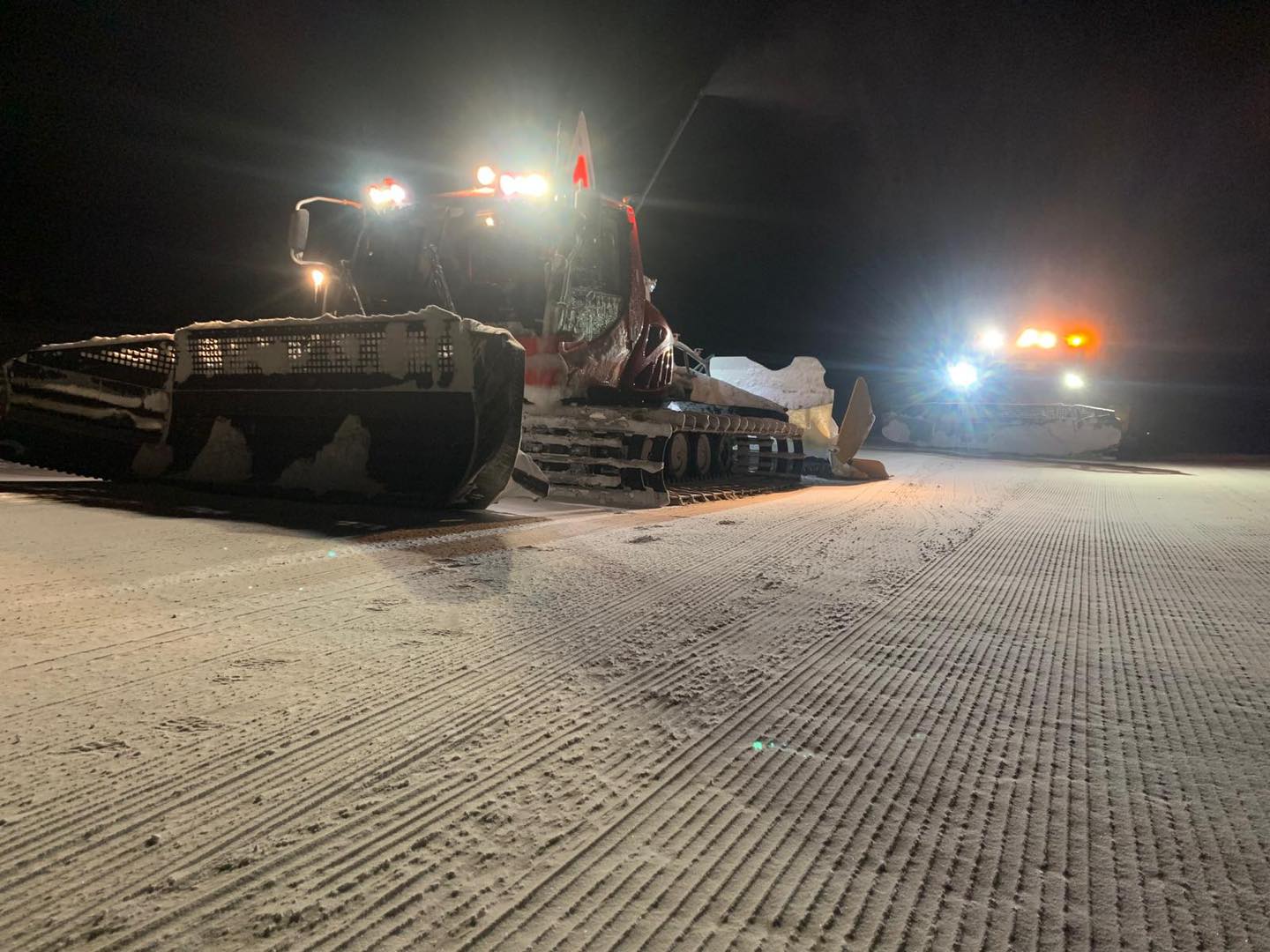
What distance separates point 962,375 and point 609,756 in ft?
79.9

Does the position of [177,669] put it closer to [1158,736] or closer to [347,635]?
[347,635]

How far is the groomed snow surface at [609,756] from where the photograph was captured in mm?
1053

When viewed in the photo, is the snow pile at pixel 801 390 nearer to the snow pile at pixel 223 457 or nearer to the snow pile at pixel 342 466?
the snow pile at pixel 342 466

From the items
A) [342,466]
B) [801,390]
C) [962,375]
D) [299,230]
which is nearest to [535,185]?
[299,230]

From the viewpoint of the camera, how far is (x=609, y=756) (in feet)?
4.99

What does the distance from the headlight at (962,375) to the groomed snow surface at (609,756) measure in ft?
68.7

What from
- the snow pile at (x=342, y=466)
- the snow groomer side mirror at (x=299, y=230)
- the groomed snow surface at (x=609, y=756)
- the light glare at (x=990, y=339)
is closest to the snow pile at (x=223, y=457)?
the snow pile at (x=342, y=466)

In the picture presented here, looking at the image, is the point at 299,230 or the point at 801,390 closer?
the point at 299,230

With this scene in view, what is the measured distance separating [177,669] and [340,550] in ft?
5.00

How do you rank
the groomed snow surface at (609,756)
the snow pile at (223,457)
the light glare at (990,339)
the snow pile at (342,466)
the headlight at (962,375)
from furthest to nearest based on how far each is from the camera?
the light glare at (990,339) < the headlight at (962,375) < the snow pile at (223,457) < the snow pile at (342,466) < the groomed snow surface at (609,756)

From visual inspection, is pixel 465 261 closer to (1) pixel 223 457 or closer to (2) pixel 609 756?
(1) pixel 223 457

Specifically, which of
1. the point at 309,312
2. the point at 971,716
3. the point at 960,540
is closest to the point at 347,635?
the point at 971,716

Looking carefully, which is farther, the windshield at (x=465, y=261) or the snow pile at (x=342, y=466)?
the windshield at (x=465, y=261)

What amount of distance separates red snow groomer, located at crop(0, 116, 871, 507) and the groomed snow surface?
128 cm
